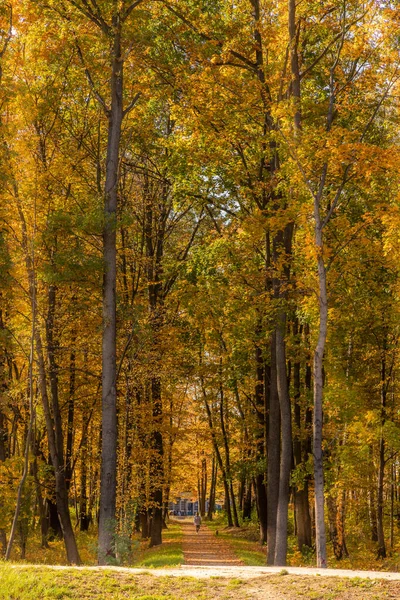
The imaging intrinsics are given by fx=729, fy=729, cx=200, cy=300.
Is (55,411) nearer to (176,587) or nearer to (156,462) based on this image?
(156,462)

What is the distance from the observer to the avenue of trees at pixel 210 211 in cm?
1681

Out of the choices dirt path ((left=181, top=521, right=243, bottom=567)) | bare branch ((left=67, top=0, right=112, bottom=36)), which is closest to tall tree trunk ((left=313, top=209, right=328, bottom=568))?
dirt path ((left=181, top=521, right=243, bottom=567))

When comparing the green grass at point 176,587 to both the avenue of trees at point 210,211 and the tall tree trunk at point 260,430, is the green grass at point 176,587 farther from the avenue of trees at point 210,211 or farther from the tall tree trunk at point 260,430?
the tall tree trunk at point 260,430

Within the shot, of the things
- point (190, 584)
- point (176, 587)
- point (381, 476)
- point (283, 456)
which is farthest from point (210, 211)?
point (176, 587)

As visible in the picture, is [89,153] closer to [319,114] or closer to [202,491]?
[319,114]

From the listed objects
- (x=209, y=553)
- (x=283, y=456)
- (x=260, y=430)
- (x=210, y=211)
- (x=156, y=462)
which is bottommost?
(x=209, y=553)

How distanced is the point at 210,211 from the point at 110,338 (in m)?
8.40

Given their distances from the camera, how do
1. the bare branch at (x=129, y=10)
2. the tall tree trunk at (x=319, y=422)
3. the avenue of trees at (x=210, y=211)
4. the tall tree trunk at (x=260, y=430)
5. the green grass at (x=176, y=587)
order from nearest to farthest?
the green grass at (x=176, y=587)
the tall tree trunk at (x=319, y=422)
the avenue of trees at (x=210, y=211)
the bare branch at (x=129, y=10)
the tall tree trunk at (x=260, y=430)

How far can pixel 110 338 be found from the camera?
17.0m

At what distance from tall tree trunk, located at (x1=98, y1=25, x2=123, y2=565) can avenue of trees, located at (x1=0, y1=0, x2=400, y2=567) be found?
0.16 ft

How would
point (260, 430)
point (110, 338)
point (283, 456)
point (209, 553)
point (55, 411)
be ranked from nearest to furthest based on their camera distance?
1. point (110, 338)
2. point (283, 456)
3. point (55, 411)
4. point (209, 553)
5. point (260, 430)

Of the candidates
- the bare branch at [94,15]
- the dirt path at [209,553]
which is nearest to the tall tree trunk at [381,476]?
the dirt path at [209,553]

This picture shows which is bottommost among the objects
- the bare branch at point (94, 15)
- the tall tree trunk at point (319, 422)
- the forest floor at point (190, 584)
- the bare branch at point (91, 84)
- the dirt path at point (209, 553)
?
the dirt path at point (209, 553)

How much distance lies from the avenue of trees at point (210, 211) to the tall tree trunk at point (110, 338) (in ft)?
0.16
